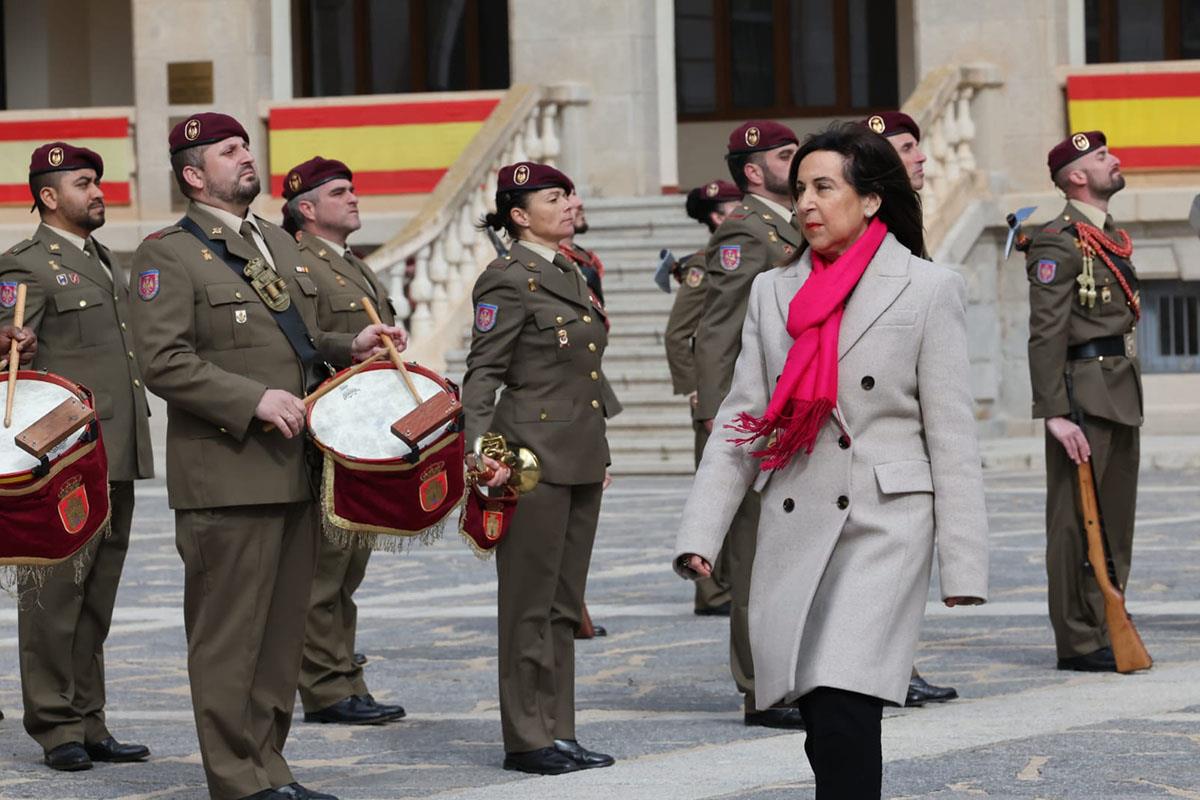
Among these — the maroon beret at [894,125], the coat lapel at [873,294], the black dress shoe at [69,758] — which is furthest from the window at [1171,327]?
the coat lapel at [873,294]

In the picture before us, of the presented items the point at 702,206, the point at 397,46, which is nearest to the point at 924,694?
the point at 702,206

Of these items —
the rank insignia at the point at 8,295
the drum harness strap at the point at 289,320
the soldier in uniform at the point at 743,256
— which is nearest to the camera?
the drum harness strap at the point at 289,320

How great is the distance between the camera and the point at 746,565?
9.25 metres

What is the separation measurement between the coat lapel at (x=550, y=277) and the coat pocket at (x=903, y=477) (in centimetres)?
258

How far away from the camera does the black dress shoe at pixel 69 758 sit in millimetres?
8148

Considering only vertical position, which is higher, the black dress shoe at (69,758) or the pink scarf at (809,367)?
the pink scarf at (809,367)

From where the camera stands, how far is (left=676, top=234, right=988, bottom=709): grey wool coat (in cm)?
586

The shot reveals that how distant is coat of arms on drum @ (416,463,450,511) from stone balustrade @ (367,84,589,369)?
13.1 meters

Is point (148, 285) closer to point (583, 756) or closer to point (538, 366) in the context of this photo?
point (538, 366)

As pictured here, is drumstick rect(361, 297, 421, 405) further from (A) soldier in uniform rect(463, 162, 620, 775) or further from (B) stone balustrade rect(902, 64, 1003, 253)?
(B) stone balustrade rect(902, 64, 1003, 253)

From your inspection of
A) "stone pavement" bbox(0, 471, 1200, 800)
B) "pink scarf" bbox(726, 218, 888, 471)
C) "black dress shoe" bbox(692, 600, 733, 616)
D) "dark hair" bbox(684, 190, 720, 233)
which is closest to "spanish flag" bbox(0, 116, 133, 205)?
"stone pavement" bbox(0, 471, 1200, 800)

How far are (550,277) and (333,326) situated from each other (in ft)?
4.10

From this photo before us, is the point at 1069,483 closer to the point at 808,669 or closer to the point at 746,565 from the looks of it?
the point at 746,565

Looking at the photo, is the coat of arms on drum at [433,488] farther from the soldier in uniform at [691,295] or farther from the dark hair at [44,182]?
the soldier in uniform at [691,295]
